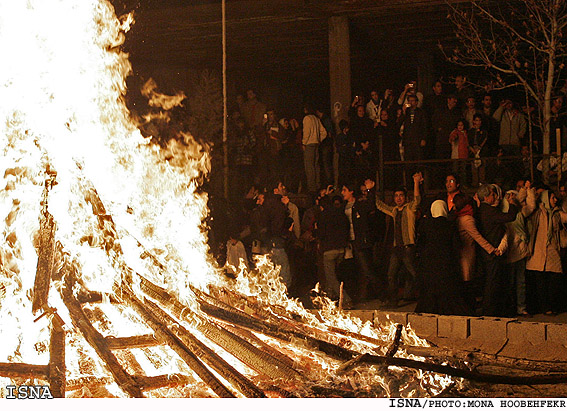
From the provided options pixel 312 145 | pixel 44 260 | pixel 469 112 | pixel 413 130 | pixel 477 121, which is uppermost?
pixel 469 112

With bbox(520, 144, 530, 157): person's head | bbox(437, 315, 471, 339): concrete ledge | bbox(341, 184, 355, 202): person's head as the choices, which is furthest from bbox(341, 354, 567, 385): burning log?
bbox(520, 144, 530, 157): person's head

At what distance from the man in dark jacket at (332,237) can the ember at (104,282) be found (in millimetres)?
3105

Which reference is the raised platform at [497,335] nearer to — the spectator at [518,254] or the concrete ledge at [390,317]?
the concrete ledge at [390,317]

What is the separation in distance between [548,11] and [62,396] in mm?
10073

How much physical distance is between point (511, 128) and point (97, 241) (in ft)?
26.9

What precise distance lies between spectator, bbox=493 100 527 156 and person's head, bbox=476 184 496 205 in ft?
10.3

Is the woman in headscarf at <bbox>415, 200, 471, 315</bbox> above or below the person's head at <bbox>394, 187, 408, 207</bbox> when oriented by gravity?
below

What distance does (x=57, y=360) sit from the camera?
5.20 meters

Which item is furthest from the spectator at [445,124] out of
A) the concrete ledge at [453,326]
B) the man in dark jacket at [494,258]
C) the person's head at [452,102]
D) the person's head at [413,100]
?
the concrete ledge at [453,326]

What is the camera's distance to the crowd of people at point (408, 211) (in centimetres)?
875

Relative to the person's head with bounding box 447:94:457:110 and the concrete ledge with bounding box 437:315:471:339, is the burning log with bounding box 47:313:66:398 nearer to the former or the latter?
the concrete ledge with bounding box 437:315:471:339

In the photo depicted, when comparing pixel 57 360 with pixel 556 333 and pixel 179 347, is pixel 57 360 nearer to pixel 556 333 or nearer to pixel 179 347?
pixel 179 347

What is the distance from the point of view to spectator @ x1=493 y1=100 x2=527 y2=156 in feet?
38.8

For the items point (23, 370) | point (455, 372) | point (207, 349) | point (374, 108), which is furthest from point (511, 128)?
point (23, 370)
